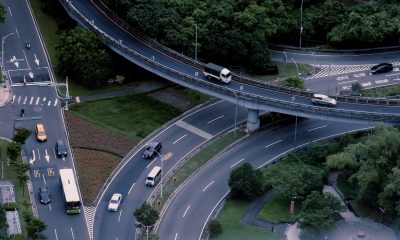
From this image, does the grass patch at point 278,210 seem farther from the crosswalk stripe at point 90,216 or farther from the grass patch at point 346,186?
the crosswalk stripe at point 90,216

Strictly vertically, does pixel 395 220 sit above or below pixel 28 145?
below

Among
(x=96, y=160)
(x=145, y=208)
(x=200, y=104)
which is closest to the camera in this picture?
(x=145, y=208)

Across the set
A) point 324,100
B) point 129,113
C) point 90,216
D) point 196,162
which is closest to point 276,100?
point 324,100

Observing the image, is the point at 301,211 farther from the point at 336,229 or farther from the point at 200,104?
the point at 200,104

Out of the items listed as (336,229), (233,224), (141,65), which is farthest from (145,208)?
(141,65)

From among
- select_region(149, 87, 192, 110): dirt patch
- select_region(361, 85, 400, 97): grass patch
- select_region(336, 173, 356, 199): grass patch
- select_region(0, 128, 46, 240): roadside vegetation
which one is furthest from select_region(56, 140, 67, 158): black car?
select_region(361, 85, 400, 97): grass patch

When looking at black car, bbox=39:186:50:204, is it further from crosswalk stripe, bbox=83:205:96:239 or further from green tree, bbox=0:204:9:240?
green tree, bbox=0:204:9:240
